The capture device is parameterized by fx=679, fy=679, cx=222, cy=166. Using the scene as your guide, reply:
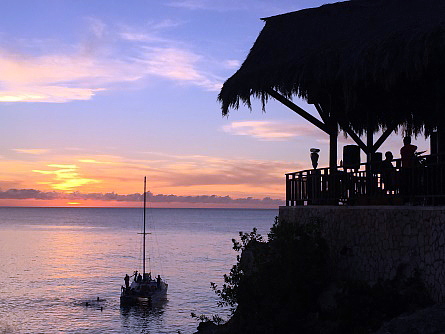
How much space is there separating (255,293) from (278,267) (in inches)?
38.6

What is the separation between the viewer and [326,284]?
17.0 m

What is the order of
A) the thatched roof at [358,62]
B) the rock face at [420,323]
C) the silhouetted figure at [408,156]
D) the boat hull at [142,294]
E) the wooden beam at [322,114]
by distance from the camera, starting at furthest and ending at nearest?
the boat hull at [142,294] < the wooden beam at [322,114] < the silhouetted figure at [408,156] < the thatched roof at [358,62] < the rock face at [420,323]

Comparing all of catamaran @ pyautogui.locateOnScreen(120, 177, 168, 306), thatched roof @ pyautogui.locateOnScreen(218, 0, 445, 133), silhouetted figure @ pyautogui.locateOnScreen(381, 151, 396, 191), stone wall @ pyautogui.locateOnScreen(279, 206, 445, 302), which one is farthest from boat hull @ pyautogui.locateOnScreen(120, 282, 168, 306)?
silhouetted figure @ pyautogui.locateOnScreen(381, 151, 396, 191)

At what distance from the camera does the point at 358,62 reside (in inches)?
640

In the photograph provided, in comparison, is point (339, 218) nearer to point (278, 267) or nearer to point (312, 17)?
point (278, 267)

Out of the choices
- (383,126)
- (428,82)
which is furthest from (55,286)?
(428,82)

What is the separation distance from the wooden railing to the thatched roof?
192 centimetres

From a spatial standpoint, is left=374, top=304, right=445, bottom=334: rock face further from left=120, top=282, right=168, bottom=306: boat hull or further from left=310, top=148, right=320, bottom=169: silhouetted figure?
left=120, top=282, right=168, bottom=306: boat hull

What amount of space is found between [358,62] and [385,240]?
14.0ft

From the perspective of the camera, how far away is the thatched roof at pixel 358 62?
15.7 meters

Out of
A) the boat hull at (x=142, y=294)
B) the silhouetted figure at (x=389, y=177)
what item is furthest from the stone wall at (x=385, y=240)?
the boat hull at (x=142, y=294)

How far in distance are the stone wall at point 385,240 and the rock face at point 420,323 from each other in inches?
33.2

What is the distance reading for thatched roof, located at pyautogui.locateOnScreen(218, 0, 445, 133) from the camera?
15664mm

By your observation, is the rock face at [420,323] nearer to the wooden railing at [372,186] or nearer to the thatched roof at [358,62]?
the wooden railing at [372,186]
